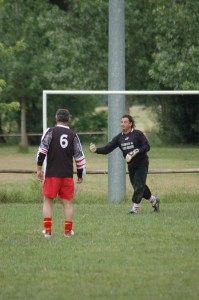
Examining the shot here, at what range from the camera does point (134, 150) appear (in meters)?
17.3

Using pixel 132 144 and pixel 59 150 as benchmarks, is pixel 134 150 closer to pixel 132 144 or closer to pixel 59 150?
pixel 132 144

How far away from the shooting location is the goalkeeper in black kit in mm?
17266

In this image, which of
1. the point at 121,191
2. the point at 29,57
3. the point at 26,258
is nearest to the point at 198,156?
the point at 121,191

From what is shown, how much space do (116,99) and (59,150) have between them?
7.10 metres

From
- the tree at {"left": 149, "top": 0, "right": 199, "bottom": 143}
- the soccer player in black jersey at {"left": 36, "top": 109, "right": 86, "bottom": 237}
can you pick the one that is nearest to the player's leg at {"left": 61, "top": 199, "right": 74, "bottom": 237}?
the soccer player in black jersey at {"left": 36, "top": 109, "right": 86, "bottom": 237}

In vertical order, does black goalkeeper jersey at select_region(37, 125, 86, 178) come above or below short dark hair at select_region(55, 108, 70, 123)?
below

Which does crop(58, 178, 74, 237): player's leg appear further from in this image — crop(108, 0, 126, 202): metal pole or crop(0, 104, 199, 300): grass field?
crop(108, 0, 126, 202): metal pole

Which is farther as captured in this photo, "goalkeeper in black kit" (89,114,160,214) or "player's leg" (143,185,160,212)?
"player's leg" (143,185,160,212)

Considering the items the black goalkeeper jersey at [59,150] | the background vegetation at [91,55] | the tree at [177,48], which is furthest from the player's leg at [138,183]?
the tree at [177,48]

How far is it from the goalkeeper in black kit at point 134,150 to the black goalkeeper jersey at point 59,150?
9.50 feet

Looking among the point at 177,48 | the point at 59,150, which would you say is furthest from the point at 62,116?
the point at 177,48

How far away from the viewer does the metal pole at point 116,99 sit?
21.0 meters

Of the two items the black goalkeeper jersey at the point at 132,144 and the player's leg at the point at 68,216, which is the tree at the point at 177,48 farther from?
the player's leg at the point at 68,216

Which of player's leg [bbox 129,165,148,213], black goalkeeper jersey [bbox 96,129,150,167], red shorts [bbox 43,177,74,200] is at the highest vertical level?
black goalkeeper jersey [bbox 96,129,150,167]
